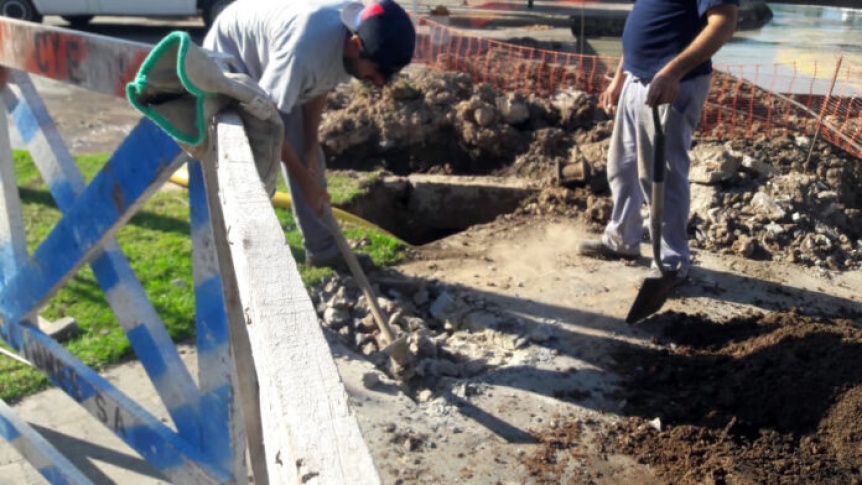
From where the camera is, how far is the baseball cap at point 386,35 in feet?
10.8

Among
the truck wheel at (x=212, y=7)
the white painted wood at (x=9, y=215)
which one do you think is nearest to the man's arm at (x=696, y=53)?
the white painted wood at (x=9, y=215)

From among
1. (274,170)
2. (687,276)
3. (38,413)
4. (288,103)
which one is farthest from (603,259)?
(274,170)

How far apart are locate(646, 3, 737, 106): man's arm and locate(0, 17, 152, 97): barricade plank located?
9.06 feet

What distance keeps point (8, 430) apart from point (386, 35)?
204 cm

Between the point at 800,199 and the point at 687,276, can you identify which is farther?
the point at 800,199

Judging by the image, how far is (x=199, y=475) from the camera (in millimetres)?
2199

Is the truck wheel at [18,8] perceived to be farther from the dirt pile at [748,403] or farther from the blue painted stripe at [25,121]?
the dirt pile at [748,403]

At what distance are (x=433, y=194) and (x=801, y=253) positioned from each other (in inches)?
106

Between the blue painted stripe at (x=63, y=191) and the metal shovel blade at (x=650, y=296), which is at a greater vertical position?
the blue painted stripe at (x=63, y=191)

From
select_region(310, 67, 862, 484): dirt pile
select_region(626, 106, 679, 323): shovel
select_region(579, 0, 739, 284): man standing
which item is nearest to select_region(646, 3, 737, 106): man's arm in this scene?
select_region(579, 0, 739, 284): man standing

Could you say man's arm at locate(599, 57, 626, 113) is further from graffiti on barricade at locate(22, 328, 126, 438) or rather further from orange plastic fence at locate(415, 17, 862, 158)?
graffiti on barricade at locate(22, 328, 126, 438)

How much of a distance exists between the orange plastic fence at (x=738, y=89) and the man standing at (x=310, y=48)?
13.0 ft

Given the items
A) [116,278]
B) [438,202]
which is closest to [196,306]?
[116,278]

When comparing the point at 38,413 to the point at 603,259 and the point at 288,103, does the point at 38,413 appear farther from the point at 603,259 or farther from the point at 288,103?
the point at 603,259
